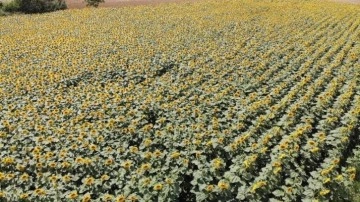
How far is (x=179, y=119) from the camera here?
7465mm

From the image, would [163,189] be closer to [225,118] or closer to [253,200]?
[253,200]

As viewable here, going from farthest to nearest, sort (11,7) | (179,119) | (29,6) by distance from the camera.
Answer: (29,6), (11,7), (179,119)

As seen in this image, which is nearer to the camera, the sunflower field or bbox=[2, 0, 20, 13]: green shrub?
the sunflower field

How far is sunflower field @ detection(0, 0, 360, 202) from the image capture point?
5434 mm

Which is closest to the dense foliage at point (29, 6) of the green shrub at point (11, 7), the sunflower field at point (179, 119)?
the green shrub at point (11, 7)

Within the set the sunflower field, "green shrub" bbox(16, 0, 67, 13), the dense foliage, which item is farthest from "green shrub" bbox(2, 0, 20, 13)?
the sunflower field

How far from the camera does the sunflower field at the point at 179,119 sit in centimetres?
543

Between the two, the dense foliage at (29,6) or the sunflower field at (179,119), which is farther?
the dense foliage at (29,6)

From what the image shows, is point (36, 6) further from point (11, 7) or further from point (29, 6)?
point (11, 7)

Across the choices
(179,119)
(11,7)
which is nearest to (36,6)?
(11,7)

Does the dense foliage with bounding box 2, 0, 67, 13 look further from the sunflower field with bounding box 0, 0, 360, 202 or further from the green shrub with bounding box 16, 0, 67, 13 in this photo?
the sunflower field with bounding box 0, 0, 360, 202

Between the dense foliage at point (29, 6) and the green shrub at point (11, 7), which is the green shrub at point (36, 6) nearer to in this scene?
the dense foliage at point (29, 6)

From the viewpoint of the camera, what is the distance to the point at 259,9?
2731cm

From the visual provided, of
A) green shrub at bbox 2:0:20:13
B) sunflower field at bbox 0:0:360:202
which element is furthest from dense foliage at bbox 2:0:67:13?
sunflower field at bbox 0:0:360:202
